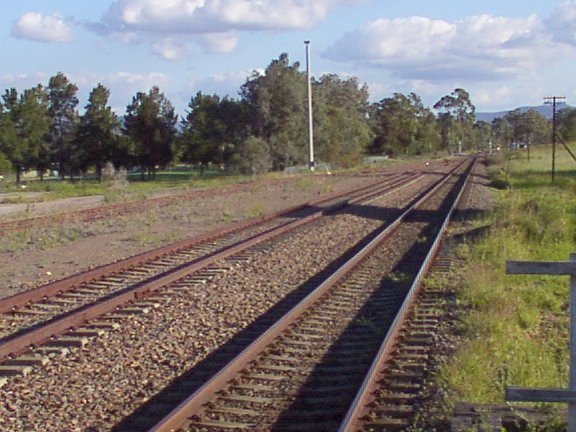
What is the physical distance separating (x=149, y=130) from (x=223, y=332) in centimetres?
7354

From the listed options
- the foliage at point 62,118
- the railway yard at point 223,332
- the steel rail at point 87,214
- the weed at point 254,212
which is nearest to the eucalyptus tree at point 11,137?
the foliage at point 62,118

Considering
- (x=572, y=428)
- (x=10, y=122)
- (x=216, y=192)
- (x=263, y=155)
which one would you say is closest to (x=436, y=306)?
(x=572, y=428)

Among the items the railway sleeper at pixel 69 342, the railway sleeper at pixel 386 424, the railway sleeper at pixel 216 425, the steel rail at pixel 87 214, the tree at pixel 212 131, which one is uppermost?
the tree at pixel 212 131

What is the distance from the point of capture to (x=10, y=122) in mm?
75312

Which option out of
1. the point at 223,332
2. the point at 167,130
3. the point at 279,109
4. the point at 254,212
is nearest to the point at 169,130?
the point at 167,130

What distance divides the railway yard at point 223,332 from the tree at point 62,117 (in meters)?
65.9

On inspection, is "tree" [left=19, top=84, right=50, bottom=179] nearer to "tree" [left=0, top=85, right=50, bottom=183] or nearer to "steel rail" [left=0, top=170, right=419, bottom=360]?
"tree" [left=0, top=85, right=50, bottom=183]

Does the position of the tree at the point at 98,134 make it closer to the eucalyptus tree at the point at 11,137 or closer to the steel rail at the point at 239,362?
the eucalyptus tree at the point at 11,137

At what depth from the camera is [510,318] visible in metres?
11.5

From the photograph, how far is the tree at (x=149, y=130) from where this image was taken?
271 feet

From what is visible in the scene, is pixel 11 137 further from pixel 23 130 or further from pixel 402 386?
pixel 402 386

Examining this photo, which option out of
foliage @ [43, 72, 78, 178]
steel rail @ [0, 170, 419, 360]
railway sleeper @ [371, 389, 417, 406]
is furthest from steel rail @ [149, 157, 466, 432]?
foliage @ [43, 72, 78, 178]

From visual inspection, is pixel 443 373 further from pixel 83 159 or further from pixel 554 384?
pixel 83 159

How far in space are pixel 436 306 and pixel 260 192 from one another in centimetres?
3240
